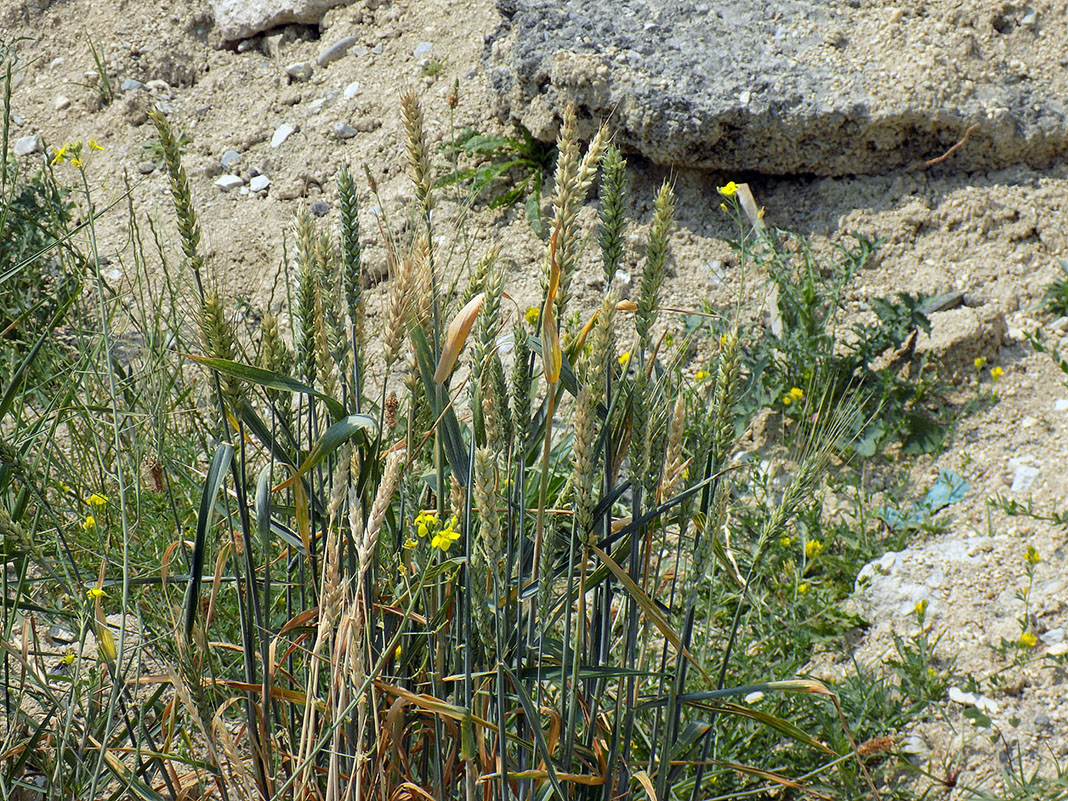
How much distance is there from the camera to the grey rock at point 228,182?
12.3 feet

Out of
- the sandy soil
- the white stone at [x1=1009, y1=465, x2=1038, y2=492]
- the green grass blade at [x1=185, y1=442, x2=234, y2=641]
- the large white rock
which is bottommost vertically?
the white stone at [x1=1009, y1=465, x2=1038, y2=492]

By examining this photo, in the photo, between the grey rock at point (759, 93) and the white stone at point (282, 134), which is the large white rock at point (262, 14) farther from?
the grey rock at point (759, 93)

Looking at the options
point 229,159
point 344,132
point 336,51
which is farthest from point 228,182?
point 336,51

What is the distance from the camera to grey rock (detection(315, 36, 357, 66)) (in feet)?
13.4

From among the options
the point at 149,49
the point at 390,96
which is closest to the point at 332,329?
the point at 390,96

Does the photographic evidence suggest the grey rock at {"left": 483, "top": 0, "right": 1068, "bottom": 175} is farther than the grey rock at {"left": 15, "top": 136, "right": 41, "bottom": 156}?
No

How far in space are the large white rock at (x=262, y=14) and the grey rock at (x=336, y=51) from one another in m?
0.22

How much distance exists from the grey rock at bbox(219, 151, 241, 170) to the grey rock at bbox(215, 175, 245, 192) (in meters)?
0.07

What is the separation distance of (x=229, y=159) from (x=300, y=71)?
516mm

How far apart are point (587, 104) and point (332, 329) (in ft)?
6.92

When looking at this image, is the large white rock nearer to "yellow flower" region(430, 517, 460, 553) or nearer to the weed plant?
the weed plant

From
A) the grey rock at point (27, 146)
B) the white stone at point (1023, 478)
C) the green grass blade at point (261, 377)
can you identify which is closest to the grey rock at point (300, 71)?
the grey rock at point (27, 146)

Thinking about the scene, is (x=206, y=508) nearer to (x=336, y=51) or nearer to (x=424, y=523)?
(x=424, y=523)

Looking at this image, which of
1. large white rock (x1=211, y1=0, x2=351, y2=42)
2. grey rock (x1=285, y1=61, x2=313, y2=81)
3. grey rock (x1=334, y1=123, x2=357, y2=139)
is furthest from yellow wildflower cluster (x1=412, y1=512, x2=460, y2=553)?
large white rock (x1=211, y1=0, x2=351, y2=42)
